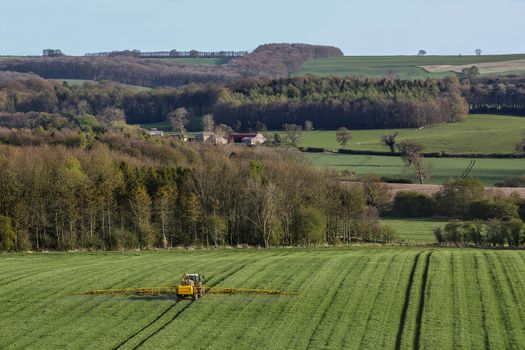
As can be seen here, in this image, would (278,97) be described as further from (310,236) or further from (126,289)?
(126,289)

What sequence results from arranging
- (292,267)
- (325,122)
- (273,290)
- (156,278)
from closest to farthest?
(273,290) < (156,278) < (292,267) < (325,122)

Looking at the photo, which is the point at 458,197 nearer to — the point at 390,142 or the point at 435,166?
the point at 435,166

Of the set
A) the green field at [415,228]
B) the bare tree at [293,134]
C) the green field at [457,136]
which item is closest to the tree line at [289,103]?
the green field at [457,136]

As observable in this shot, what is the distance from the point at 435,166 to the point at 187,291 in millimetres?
77979

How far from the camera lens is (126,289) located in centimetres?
4694

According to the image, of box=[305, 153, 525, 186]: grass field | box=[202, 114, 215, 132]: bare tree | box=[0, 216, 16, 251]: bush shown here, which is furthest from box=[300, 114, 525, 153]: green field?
box=[0, 216, 16, 251]: bush

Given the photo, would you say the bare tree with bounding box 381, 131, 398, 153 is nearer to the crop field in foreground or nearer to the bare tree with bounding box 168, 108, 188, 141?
the bare tree with bounding box 168, 108, 188, 141

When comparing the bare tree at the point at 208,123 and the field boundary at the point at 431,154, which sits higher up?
the bare tree at the point at 208,123

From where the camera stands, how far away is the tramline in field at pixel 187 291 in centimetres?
4412

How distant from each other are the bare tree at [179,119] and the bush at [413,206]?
7549 cm

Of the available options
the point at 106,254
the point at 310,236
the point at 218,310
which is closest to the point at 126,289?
the point at 218,310

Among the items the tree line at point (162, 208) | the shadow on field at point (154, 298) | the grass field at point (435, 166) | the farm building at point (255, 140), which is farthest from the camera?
the farm building at point (255, 140)

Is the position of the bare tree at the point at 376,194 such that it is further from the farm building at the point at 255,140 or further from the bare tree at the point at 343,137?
the bare tree at the point at 343,137

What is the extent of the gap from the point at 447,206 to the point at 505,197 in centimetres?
565
